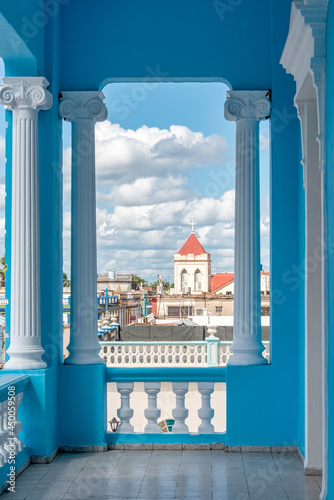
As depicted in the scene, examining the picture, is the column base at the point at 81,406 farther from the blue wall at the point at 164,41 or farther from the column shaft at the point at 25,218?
the blue wall at the point at 164,41

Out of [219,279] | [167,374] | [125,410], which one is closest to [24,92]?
[167,374]

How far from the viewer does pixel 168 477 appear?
17.3 feet

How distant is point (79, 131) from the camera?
6.32 metres

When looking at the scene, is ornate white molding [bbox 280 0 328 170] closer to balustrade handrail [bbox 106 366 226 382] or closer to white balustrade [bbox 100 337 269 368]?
balustrade handrail [bbox 106 366 226 382]

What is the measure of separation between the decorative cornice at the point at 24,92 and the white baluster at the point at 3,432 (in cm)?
277

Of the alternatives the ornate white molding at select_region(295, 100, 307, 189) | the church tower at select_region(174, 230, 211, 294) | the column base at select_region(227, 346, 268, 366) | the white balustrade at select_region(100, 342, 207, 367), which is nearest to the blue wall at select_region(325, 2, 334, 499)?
the ornate white molding at select_region(295, 100, 307, 189)

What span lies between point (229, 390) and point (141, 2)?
4033mm

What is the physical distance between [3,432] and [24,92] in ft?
10.2

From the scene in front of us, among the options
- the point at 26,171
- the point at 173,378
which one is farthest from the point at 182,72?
the point at 173,378

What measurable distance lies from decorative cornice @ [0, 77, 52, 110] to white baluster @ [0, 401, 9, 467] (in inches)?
109

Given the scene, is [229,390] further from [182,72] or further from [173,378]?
Answer: [182,72]

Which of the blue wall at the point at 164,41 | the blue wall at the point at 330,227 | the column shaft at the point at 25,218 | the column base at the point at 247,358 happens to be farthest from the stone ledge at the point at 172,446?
the blue wall at the point at 164,41

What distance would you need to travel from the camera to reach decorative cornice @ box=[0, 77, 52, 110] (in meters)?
5.84

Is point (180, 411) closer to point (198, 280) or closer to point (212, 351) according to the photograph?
point (212, 351)
